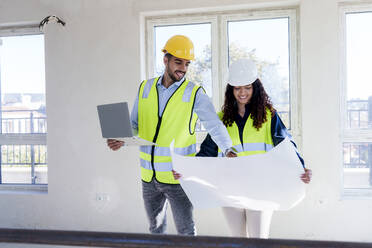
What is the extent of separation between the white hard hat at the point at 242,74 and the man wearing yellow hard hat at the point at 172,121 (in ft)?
0.63

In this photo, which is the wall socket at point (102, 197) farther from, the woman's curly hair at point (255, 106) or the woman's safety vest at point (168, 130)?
the woman's curly hair at point (255, 106)

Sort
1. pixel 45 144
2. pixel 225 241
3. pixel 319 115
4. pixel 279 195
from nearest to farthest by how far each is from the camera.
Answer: pixel 225 241, pixel 279 195, pixel 319 115, pixel 45 144

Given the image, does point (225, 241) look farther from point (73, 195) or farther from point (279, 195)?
point (73, 195)

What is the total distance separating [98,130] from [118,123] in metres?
1.81

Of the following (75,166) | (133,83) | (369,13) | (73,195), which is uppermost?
(369,13)

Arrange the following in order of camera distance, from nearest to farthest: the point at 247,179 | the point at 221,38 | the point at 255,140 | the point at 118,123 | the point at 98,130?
1. the point at 247,179
2. the point at 118,123
3. the point at 255,140
4. the point at 221,38
5. the point at 98,130

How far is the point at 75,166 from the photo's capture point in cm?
343

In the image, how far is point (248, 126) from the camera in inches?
72.9

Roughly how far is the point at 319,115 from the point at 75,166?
238 cm

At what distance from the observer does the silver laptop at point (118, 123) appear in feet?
5.39

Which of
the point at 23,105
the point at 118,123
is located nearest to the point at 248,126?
the point at 118,123

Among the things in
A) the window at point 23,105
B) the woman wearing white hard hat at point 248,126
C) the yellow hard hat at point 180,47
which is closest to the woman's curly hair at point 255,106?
the woman wearing white hard hat at point 248,126

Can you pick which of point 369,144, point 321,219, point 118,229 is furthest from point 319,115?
point 118,229

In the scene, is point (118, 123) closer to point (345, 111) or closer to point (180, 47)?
point (180, 47)
